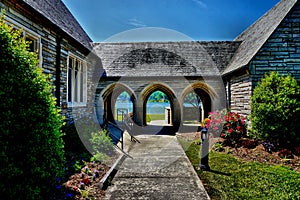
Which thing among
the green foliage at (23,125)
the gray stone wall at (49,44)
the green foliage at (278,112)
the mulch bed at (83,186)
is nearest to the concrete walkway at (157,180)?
the mulch bed at (83,186)

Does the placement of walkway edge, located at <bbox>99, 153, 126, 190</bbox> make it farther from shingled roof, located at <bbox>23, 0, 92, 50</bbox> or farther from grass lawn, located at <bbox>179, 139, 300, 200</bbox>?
shingled roof, located at <bbox>23, 0, 92, 50</bbox>

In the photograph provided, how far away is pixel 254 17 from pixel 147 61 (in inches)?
318

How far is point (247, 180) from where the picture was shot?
516cm

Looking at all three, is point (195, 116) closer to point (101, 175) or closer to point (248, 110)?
point (248, 110)

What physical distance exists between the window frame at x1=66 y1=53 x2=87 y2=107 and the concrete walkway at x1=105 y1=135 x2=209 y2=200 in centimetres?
395

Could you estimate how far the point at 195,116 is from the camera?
77.9ft

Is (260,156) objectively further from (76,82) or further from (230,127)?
(76,82)

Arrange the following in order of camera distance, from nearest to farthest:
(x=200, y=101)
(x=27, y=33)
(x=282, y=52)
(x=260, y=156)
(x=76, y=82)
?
(x=27, y=33) < (x=260, y=156) < (x=282, y=52) < (x=76, y=82) < (x=200, y=101)

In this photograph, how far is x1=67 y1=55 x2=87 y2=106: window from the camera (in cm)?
939

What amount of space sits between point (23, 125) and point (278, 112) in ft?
25.9

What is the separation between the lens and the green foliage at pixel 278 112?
7.76m

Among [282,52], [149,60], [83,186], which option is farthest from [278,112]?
[149,60]

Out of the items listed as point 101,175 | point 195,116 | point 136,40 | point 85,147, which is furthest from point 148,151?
point 195,116

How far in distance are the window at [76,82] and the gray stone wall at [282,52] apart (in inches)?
305
